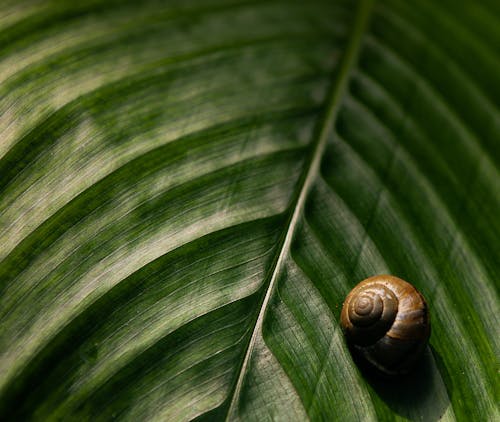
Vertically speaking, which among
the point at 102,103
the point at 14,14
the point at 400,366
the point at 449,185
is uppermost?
the point at 14,14

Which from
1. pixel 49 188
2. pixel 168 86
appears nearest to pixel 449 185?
pixel 168 86

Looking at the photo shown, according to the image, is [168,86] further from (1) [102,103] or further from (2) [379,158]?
(2) [379,158]

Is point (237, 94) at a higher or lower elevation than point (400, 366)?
higher

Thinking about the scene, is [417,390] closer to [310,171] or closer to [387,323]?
[387,323]

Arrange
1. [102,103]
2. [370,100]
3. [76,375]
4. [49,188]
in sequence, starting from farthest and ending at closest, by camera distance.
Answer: [370,100] < [102,103] < [49,188] < [76,375]

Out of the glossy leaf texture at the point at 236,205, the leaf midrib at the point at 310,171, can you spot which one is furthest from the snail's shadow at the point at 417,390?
the leaf midrib at the point at 310,171

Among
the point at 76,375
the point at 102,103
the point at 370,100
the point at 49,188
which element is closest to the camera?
the point at 76,375

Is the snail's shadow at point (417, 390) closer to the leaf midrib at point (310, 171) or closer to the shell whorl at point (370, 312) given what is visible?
the shell whorl at point (370, 312)
